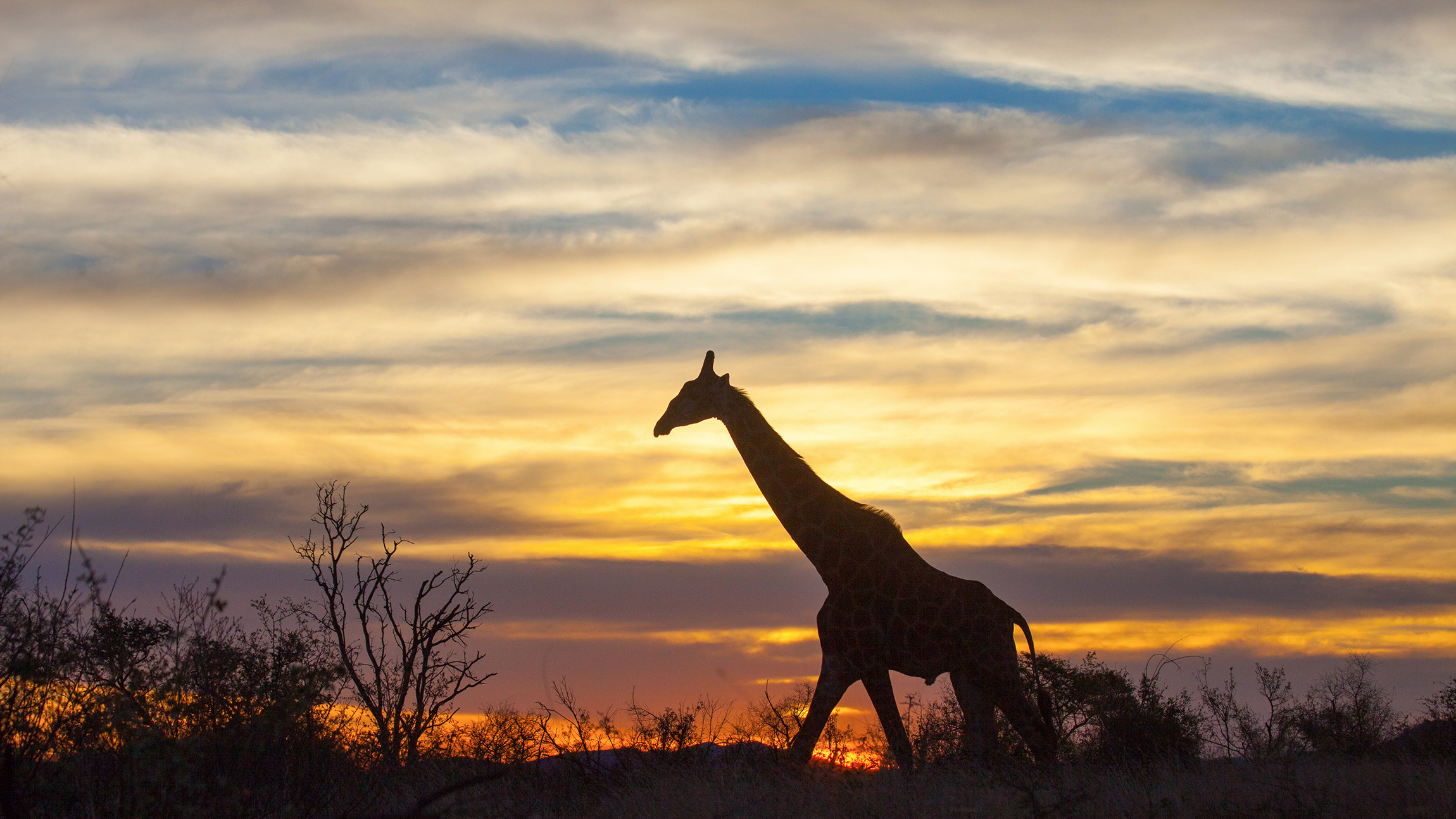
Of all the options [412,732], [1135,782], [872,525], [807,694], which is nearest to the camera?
[1135,782]

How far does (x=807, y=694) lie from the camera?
19156mm

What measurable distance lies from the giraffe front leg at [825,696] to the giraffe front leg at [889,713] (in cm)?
25

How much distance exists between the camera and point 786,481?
53.4ft

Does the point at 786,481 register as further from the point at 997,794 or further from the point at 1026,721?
the point at 997,794

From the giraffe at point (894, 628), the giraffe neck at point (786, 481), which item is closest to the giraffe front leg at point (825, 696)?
the giraffe at point (894, 628)

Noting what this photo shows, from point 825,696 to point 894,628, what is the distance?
1.25m

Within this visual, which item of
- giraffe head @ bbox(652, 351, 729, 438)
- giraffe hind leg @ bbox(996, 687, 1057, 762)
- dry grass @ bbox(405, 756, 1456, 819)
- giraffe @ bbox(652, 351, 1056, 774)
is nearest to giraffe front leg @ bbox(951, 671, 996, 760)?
giraffe @ bbox(652, 351, 1056, 774)

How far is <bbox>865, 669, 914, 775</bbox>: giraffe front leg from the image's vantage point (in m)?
14.2

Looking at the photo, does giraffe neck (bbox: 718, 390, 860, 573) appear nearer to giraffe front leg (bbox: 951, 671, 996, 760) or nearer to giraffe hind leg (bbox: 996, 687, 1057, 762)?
giraffe front leg (bbox: 951, 671, 996, 760)

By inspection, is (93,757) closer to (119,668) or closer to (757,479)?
(119,668)

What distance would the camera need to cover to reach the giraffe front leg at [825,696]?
46.5 feet

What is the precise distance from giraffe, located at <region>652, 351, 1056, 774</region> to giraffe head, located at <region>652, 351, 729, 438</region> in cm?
162

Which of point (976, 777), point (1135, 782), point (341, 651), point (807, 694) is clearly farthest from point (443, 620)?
point (1135, 782)

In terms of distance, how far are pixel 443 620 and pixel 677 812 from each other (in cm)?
1145
